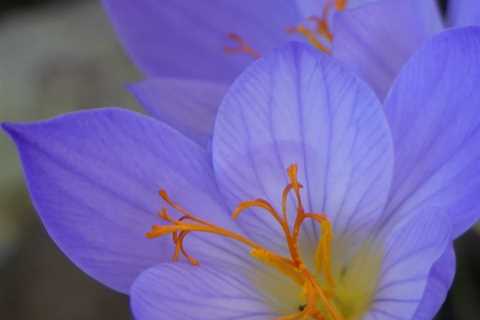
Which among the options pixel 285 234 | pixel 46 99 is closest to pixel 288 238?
pixel 285 234

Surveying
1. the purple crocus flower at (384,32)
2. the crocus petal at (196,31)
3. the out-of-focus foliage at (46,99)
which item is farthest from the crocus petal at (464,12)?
the out-of-focus foliage at (46,99)

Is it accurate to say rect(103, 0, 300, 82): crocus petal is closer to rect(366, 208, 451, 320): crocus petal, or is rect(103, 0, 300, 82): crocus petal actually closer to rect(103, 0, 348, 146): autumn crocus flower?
rect(103, 0, 348, 146): autumn crocus flower

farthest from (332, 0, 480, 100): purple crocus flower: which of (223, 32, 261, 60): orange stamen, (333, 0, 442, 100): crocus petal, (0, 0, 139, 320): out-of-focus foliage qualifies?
(0, 0, 139, 320): out-of-focus foliage

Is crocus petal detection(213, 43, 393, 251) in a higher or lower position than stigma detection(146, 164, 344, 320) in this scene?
higher

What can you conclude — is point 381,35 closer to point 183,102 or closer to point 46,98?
point 183,102

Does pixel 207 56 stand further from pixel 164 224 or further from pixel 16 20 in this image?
pixel 16 20

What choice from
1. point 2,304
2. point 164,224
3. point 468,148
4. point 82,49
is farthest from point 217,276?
point 82,49

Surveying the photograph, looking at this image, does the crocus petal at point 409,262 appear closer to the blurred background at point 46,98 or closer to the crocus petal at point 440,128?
the crocus petal at point 440,128
